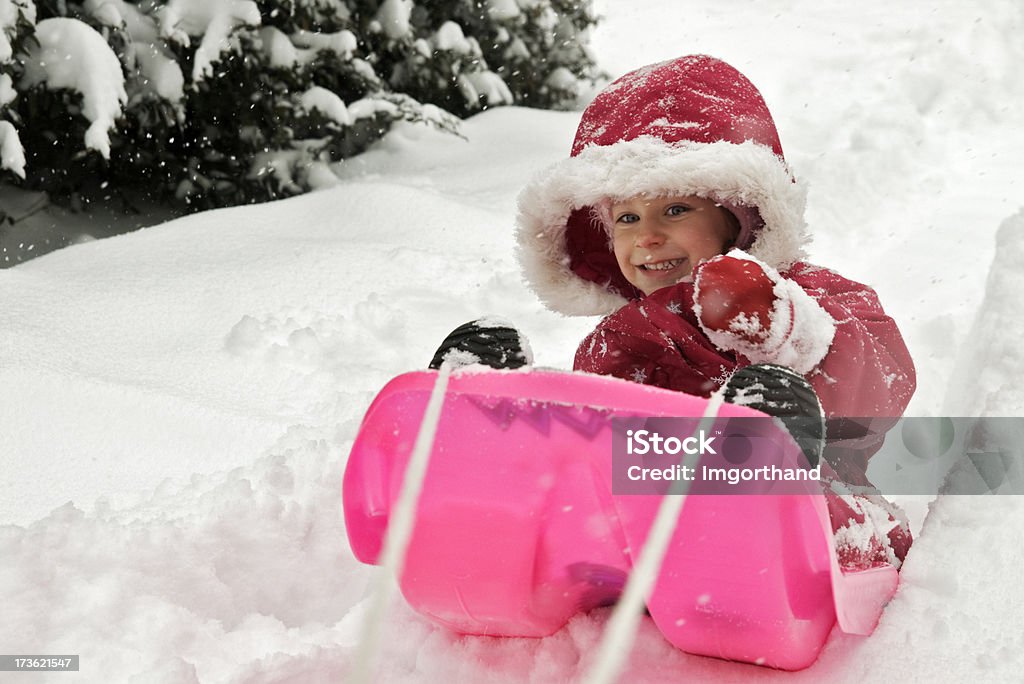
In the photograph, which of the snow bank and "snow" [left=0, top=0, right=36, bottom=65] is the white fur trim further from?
"snow" [left=0, top=0, right=36, bottom=65]

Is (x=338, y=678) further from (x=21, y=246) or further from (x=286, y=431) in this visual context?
(x=21, y=246)

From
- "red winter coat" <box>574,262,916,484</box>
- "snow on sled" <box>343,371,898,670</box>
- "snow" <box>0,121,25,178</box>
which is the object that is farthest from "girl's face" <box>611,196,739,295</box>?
"snow" <box>0,121,25,178</box>

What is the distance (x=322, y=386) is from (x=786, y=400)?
1428 mm

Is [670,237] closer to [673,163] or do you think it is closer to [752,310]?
[673,163]

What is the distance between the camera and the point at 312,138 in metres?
4.42

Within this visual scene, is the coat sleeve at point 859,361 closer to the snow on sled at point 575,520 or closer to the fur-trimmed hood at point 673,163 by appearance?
the fur-trimmed hood at point 673,163

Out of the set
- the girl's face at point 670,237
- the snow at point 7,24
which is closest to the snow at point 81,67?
the snow at point 7,24

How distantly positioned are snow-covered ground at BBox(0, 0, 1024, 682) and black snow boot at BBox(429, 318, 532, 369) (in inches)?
17.8

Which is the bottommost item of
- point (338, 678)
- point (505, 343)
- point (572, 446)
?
point (338, 678)

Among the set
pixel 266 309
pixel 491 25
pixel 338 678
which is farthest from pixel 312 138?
pixel 338 678

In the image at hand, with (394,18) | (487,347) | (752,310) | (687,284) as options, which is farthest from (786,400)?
(394,18)

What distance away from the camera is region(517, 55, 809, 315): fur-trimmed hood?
1924 millimetres

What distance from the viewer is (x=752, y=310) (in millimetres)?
1413

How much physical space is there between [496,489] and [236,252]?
7.59 ft
